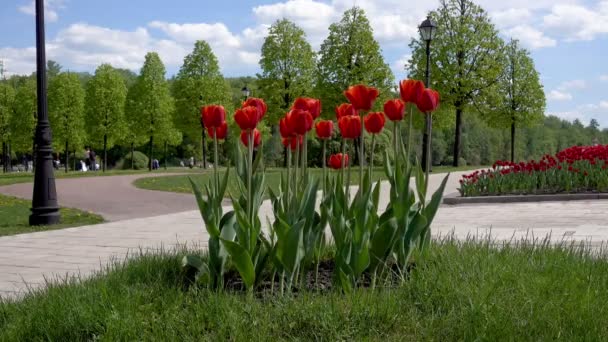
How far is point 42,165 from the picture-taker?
11109mm

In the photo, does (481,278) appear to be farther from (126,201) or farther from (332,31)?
(332,31)

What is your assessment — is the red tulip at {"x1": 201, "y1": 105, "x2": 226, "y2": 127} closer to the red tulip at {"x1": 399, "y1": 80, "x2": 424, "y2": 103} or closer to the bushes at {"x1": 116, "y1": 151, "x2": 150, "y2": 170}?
the red tulip at {"x1": 399, "y1": 80, "x2": 424, "y2": 103}

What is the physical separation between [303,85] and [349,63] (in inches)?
154

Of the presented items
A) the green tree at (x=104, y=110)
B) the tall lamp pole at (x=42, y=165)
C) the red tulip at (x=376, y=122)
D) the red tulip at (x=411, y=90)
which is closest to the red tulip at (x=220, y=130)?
the red tulip at (x=376, y=122)

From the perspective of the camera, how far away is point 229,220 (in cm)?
425

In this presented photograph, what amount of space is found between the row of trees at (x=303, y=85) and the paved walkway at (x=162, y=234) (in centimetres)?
2080

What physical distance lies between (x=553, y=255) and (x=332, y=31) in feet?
115

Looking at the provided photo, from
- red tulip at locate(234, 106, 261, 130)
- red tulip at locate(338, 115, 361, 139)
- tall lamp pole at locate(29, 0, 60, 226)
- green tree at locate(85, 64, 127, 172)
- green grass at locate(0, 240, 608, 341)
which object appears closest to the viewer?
green grass at locate(0, 240, 608, 341)

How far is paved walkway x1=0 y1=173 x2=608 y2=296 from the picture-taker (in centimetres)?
688

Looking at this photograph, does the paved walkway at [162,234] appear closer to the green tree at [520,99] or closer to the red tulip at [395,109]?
the red tulip at [395,109]

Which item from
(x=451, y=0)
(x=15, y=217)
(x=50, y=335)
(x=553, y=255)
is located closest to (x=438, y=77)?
(x=451, y=0)

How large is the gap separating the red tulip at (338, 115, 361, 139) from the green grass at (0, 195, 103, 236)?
790 cm

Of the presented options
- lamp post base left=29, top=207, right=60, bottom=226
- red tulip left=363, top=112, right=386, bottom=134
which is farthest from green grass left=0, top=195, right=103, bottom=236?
red tulip left=363, top=112, right=386, bottom=134

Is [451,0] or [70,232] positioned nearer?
[70,232]
